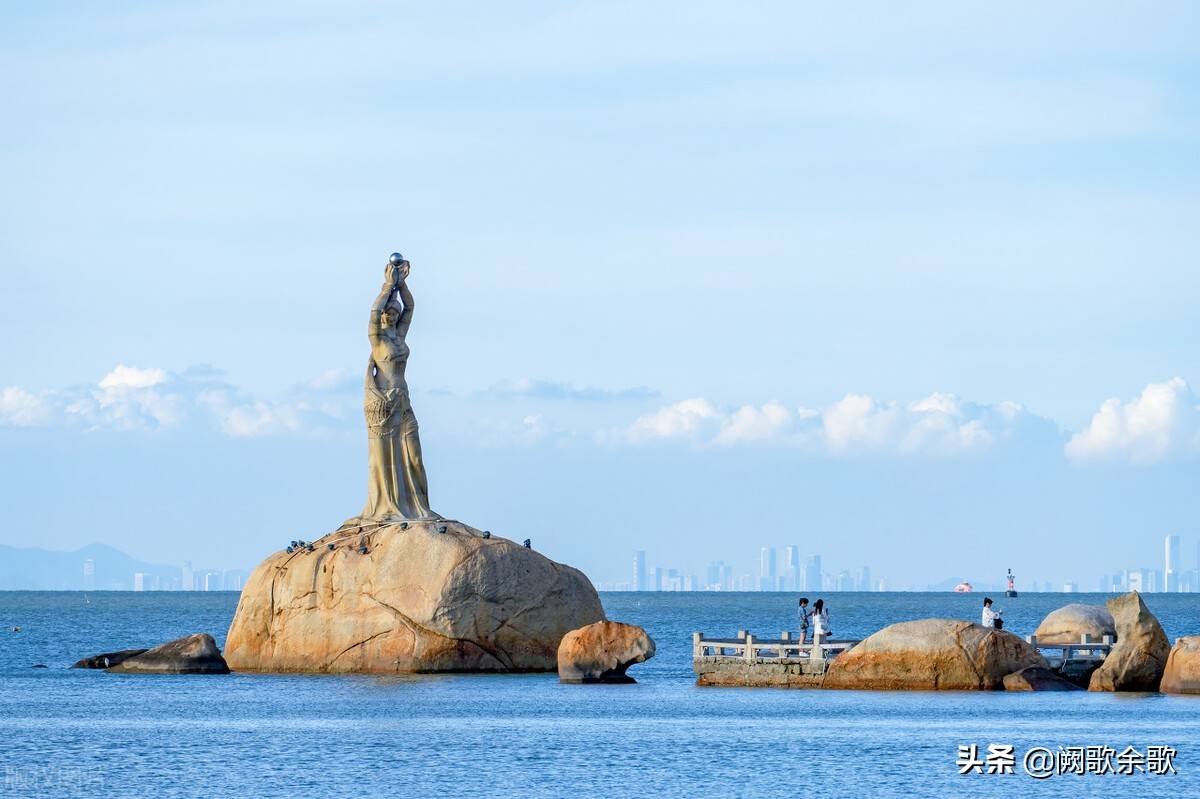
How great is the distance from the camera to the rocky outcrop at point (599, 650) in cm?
5031

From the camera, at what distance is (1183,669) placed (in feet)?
151

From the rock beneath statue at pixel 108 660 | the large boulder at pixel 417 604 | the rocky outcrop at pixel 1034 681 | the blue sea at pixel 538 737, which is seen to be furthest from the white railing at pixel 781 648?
the rock beneath statue at pixel 108 660

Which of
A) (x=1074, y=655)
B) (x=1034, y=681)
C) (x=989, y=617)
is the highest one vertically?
(x=989, y=617)

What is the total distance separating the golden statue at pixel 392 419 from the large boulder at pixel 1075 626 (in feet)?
55.3

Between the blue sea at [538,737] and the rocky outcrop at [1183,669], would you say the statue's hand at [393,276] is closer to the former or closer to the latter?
the blue sea at [538,737]

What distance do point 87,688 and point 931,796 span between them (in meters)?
28.4

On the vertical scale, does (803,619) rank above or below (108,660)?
above

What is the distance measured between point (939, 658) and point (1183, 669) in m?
5.33

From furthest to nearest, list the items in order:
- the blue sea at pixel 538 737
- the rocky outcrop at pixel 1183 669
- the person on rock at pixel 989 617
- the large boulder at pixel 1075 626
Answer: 1. the large boulder at pixel 1075 626
2. the person on rock at pixel 989 617
3. the rocky outcrop at pixel 1183 669
4. the blue sea at pixel 538 737

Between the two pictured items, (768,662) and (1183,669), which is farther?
(768,662)

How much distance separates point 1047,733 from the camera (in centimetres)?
3903

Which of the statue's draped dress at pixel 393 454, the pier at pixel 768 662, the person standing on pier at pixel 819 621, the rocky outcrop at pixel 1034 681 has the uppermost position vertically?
the statue's draped dress at pixel 393 454

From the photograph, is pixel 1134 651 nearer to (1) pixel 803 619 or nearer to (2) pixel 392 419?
(1) pixel 803 619

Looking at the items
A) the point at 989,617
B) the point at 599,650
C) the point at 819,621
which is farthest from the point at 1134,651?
the point at 599,650
